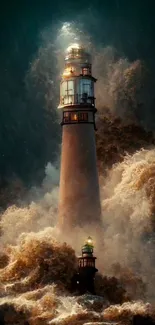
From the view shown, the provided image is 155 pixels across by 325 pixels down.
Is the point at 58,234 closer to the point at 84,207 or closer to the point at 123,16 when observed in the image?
the point at 84,207

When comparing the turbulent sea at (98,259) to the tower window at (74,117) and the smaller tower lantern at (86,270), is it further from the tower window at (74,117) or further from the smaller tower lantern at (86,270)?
the tower window at (74,117)

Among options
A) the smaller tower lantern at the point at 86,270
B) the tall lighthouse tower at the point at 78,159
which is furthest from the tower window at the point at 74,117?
the smaller tower lantern at the point at 86,270

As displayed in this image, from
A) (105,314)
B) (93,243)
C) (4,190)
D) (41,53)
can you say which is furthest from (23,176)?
(105,314)

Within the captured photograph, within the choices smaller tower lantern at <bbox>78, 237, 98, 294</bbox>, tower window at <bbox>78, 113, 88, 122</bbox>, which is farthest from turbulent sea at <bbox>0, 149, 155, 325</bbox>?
tower window at <bbox>78, 113, 88, 122</bbox>

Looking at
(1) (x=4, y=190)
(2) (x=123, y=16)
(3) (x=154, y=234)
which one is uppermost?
(2) (x=123, y=16)

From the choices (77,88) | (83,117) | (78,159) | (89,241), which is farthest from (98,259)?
(77,88)
